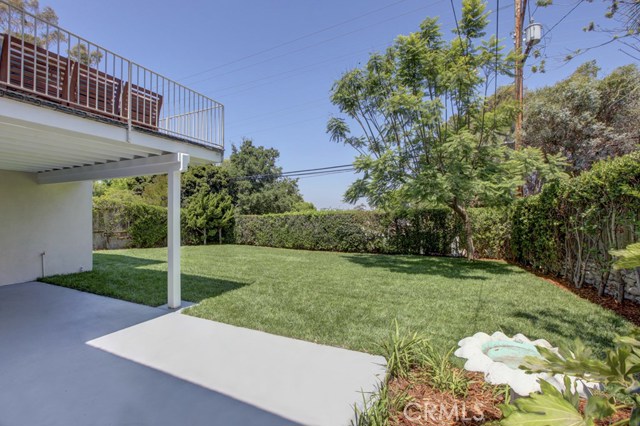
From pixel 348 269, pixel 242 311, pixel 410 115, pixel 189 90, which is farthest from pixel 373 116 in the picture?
pixel 242 311

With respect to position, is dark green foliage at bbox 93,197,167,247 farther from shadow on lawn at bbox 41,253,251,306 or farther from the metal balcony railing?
the metal balcony railing

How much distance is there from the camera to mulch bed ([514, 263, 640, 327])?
4.42 m

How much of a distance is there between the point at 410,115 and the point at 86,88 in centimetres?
777

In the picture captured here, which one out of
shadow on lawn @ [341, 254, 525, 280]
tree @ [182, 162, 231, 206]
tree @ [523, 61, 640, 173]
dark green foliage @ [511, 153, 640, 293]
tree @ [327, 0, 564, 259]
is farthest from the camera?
tree @ [182, 162, 231, 206]

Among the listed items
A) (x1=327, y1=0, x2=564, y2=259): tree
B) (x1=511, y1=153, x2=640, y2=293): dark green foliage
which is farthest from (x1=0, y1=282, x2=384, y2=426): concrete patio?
(x1=327, y1=0, x2=564, y2=259): tree

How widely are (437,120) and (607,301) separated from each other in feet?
19.5

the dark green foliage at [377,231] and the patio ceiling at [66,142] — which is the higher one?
the patio ceiling at [66,142]

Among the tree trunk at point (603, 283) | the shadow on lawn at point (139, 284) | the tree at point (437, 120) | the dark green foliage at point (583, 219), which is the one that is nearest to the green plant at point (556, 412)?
the dark green foliage at point (583, 219)

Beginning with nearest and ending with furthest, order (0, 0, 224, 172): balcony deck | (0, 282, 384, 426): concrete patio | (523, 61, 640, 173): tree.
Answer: (0, 282, 384, 426): concrete patio
(0, 0, 224, 172): balcony deck
(523, 61, 640, 173): tree

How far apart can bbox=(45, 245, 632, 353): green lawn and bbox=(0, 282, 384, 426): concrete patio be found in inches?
20.5

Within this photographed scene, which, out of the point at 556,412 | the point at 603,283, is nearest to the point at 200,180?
the point at 603,283

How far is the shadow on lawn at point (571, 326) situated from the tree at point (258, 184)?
58.7ft

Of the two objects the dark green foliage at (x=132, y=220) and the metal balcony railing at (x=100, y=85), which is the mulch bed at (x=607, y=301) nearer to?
the metal balcony railing at (x=100, y=85)

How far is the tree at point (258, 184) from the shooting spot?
22.7 m
